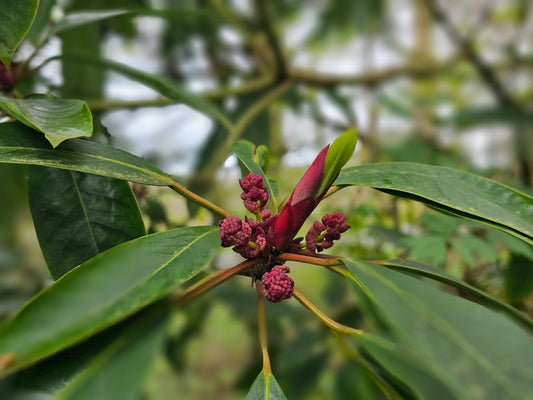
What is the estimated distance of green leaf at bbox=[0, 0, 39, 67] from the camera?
53 cm

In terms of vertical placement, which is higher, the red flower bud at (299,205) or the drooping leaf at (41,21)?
the drooping leaf at (41,21)

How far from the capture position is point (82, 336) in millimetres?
313

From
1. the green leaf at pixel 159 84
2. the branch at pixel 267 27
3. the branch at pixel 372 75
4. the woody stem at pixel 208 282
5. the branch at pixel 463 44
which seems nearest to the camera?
the woody stem at pixel 208 282

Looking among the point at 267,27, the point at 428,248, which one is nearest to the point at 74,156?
the point at 428,248

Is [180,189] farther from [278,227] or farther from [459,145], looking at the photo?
[459,145]

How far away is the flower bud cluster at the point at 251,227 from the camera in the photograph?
0.44 m

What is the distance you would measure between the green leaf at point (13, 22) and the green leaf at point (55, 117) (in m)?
0.08

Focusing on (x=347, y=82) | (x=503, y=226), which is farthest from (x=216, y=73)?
(x=503, y=226)

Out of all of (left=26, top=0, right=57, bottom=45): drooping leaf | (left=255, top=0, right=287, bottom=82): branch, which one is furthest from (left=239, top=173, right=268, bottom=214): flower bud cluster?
(left=255, top=0, right=287, bottom=82): branch

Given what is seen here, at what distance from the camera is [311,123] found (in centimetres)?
212

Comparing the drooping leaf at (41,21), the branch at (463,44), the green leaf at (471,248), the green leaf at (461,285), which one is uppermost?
the branch at (463,44)

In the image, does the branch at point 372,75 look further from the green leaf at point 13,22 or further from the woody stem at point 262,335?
the woody stem at point 262,335

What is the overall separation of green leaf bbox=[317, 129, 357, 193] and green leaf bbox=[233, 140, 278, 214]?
0.10 metres

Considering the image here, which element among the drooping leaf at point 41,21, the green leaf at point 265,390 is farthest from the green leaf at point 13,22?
the green leaf at point 265,390
